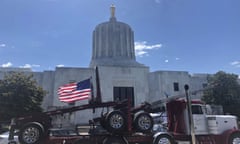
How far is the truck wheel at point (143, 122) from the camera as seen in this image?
943 centimetres

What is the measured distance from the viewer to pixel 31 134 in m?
8.26

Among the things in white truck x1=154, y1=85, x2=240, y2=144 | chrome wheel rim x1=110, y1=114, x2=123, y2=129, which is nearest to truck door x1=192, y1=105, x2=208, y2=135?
white truck x1=154, y1=85, x2=240, y2=144

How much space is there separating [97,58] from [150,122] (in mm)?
32987

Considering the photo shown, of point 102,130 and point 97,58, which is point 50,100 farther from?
point 102,130

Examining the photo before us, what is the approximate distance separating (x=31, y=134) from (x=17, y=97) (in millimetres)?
17806

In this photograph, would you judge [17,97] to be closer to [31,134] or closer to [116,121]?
[31,134]

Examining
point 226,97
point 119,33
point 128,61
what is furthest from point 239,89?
point 119,33

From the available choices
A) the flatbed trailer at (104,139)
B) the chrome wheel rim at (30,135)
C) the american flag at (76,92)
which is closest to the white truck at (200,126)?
the flatbed trailer at (104,139)

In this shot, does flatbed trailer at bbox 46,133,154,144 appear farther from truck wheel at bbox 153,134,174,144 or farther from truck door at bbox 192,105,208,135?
truck door at bbox 192,105,208,135

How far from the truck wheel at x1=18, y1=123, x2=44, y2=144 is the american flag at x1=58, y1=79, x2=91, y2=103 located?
229 centimetres

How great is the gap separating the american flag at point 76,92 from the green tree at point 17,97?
15.7 metres

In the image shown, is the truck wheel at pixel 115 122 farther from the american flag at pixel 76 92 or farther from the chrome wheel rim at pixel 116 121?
the american flag at pixel 76 92

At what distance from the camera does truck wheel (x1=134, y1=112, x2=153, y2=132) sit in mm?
9430

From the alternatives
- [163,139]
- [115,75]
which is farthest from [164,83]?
[163,139]
